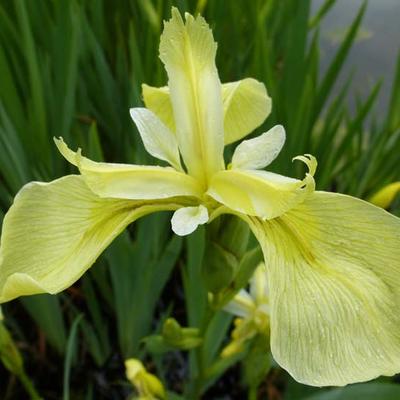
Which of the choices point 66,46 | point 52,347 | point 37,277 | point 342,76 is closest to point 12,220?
point 37,277

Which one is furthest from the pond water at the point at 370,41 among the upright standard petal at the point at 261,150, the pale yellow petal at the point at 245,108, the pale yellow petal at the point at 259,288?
the upright standard petal at the point at 261,150

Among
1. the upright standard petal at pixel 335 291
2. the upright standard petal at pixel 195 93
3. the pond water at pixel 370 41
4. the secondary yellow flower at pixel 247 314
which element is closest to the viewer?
the upright standard petal at pixel 335 291

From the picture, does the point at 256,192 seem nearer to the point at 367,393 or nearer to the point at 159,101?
the point at 159,101

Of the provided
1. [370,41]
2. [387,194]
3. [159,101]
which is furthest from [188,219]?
[370,41]

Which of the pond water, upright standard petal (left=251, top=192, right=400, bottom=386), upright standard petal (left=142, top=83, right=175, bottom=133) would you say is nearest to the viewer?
upright standard petal (left=251, top=192, right=400, bottom=386)

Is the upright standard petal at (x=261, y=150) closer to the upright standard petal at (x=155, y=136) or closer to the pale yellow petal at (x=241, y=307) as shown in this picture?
the upright standard petal at (x=155, y=136)

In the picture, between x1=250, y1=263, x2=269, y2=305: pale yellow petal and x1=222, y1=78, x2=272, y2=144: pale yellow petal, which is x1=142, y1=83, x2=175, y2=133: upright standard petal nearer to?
x1=222, y1=78, x2=272, y2=144: pale yellow petal

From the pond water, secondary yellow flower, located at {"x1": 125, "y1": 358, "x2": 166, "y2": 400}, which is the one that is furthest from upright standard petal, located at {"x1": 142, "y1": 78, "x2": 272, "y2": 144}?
the pond water
